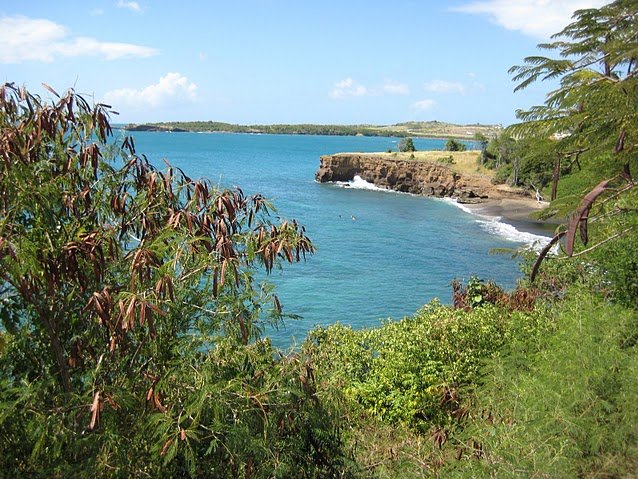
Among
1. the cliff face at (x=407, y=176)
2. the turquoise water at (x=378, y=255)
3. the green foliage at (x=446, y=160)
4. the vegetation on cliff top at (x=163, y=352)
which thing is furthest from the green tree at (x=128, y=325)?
the green foliage at (x=446, y=160)

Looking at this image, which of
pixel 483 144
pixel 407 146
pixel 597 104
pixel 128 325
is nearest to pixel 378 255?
pixel 597 104

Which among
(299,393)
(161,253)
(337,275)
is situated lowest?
(337,275)

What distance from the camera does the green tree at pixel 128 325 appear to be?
171 inches

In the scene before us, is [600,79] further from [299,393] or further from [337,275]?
[337,275]

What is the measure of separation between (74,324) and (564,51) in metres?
8.97

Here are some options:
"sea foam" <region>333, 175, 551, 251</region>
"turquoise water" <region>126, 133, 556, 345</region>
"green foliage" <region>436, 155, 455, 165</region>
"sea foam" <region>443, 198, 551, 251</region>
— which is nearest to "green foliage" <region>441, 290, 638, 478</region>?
Answer: "turquoise water" <region>126, 133, 556, 345</region>

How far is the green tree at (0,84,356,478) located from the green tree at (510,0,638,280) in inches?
136

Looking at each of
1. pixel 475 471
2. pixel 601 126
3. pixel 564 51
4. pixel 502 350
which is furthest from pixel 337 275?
pixel 475 471

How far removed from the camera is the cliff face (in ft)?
218

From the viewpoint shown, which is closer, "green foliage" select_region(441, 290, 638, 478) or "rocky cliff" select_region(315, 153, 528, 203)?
"green foliage" select_region(441, 290, 638, 478)

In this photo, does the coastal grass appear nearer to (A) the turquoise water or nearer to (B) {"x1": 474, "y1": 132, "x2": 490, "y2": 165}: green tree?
(B) {"x1": 474, "y1": 132, "x2": 490, "y2": 165}: green tree

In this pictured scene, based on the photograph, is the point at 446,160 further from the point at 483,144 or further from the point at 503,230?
the point at 503,230

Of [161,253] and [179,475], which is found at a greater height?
[161,253]

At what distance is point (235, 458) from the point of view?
4.61m
